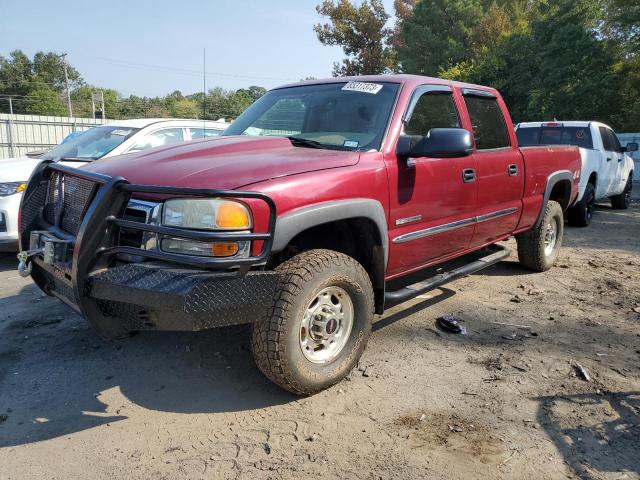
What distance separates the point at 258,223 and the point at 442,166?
1749 millimetres

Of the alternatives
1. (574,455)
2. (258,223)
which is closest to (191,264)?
(258,223)

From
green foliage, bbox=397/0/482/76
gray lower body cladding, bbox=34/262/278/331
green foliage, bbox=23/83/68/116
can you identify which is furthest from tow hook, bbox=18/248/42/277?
green foliage, bbox=23/83/68/116

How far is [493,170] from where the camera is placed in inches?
171

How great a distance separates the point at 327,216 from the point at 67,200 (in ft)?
5.20

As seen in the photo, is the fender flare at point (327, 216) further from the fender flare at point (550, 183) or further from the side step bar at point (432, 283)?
the fender flare at point (550, 183)

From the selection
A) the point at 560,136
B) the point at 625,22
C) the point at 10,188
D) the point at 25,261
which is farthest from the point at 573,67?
the point at 25,261

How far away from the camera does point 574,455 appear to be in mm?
2453

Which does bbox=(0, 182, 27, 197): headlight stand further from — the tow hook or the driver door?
the driver door

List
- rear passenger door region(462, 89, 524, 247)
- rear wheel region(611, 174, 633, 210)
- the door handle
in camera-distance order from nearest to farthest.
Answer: the door handle < rear passenger door region(462, 89, 524, 247) < rear wheel region(611, 174, 633, 210)

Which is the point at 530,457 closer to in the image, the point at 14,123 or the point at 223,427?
the point at 223,427

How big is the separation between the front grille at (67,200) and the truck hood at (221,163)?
0.13 metres

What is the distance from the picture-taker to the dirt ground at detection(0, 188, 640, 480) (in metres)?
2.40

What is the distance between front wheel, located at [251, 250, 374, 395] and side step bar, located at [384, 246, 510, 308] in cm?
31

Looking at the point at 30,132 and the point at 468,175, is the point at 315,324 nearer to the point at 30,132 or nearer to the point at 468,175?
the point at 468,175
